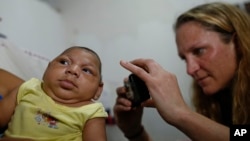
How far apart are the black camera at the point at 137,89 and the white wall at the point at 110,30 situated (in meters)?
0.39

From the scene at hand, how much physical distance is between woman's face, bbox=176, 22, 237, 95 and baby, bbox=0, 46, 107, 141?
358 mm

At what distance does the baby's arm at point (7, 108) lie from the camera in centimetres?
83

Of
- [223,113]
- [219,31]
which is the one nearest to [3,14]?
[219,31]

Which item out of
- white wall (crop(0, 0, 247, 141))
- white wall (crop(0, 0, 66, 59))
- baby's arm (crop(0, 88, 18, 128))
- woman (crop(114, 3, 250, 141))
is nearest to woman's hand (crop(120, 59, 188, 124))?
woman (crop(114, 3, 250, 141))

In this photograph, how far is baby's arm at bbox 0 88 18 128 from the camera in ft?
2.73

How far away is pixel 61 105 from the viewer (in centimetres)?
82

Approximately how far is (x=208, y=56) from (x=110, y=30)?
0.67 meters

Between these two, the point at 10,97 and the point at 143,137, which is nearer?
the point at 10,97

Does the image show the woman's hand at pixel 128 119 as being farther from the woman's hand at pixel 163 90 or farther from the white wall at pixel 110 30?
the woman's hand at pixel 163 90

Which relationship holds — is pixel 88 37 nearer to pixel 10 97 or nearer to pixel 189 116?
pixel 10 97

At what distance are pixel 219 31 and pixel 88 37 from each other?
2.54ft

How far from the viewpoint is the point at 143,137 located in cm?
116

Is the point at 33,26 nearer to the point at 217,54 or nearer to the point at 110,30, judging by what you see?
the point at 110,30

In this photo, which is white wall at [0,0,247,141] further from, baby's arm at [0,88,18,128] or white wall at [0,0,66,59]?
baby's arm at [0,88,18,128]
